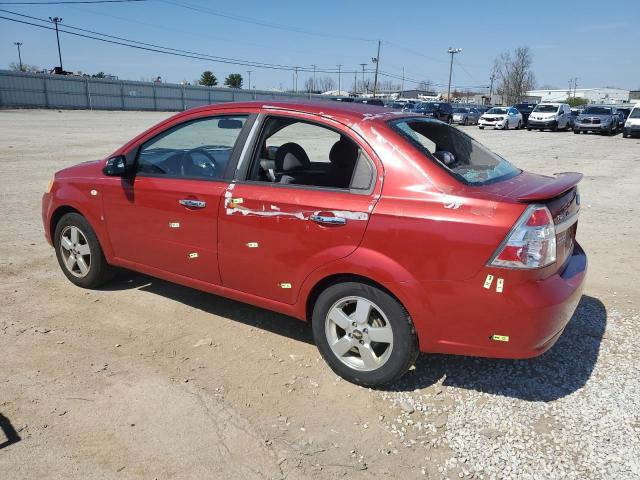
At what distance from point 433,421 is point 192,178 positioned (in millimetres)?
2333

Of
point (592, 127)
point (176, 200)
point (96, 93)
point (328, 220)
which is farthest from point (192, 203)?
point (96, 93)

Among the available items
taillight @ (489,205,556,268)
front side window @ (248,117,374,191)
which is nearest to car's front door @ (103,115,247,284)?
front side window @ (248,117,374,191)

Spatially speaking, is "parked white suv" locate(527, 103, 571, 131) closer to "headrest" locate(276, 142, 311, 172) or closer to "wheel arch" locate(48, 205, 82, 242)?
"headrest" locate(276, 142, 311, 172)

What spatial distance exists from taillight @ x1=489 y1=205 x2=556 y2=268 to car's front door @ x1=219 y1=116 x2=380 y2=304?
2.54ft

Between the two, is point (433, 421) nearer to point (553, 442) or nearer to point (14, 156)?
point (553, 442)

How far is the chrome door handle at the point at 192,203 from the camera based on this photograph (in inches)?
142

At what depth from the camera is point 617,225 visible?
299 inches

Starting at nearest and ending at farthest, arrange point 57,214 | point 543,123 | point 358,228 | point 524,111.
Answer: point 358,228
point 57,214
point 543,123
point 524,111

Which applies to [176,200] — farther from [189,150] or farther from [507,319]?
[507,319]

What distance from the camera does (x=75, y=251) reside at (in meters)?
4.62

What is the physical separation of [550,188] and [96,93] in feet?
157

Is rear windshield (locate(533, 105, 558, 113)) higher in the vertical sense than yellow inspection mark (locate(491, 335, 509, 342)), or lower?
higher

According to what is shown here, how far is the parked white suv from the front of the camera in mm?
34094

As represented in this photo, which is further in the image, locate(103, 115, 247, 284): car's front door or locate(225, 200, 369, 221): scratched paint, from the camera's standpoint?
locate(103, 115, 247, 284): car's front door
